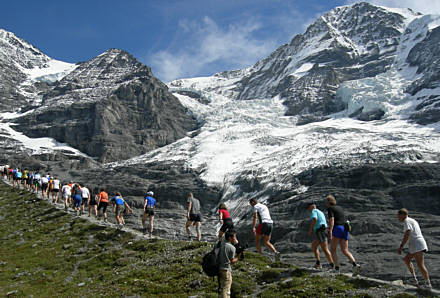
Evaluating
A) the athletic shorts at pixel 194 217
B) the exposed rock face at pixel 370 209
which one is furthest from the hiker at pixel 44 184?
the exposed rock face at pixel 370 209

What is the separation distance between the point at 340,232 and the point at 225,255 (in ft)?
20.8

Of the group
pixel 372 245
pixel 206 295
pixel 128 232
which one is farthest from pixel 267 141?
pixel 206 295

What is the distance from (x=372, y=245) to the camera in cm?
7975

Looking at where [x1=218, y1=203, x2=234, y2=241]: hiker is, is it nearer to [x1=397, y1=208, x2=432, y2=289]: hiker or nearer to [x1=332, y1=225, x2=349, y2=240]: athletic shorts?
[x1=332, y1=225, x2=349, y2=240]: athletic shorts

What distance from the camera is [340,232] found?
19156 millimetres

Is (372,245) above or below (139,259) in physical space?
below

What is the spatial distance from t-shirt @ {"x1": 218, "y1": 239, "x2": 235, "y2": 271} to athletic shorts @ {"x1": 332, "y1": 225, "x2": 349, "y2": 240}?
19.4ft

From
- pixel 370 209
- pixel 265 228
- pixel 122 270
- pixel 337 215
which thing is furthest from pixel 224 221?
pixel 370 209

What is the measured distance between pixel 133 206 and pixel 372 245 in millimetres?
77323

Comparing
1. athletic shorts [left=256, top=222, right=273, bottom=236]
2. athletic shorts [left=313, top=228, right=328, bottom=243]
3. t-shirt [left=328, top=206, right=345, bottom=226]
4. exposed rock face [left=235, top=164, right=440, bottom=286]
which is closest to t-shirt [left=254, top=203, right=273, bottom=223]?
athletic shorts [left=256, top=222, right=273, bottom=236]

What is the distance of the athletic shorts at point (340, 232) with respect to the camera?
19141mm

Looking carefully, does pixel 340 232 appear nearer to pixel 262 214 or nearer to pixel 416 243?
pixel 416 243

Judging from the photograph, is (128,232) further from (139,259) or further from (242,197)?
(242,197)

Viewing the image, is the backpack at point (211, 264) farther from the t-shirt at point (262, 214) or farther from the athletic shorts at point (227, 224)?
the t-shirt at point (262, 214)
